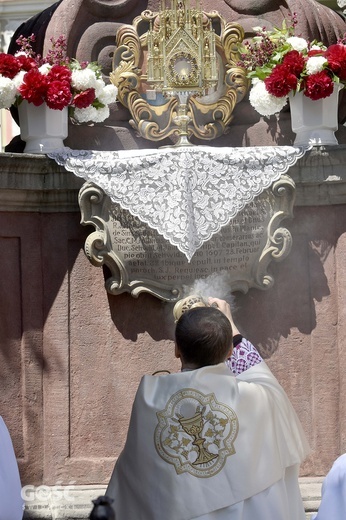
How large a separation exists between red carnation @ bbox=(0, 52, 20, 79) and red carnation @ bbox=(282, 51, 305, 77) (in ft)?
4.94

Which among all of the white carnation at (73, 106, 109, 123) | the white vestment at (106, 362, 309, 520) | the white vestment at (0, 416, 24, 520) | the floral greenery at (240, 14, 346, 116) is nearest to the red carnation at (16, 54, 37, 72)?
the white carnation at (73, 106, 109, 123)

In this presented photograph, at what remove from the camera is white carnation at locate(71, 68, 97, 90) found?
7.06 meters

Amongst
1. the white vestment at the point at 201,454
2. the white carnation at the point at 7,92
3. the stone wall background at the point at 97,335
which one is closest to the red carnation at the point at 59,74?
the white carnation at the point at 7,92

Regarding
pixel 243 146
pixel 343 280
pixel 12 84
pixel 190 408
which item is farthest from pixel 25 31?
pixel 190 408

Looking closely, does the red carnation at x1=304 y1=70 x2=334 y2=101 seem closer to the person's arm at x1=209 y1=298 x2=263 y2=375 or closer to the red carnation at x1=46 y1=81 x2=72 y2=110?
the red carnation at x1=46 y1=81 x2=72 y2=110

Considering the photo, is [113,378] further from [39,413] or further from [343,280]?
[343,280]

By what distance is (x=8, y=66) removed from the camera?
7.07m

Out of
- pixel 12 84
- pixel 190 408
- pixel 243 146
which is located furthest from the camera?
pixel 243 146

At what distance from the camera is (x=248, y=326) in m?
7.23

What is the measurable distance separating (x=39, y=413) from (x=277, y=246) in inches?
64.6

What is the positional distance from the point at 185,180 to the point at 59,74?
949mm

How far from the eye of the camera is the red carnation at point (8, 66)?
7.07 meters

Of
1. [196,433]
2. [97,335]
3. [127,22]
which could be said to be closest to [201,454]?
[196,433]

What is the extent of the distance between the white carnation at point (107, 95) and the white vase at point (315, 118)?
1.01m
